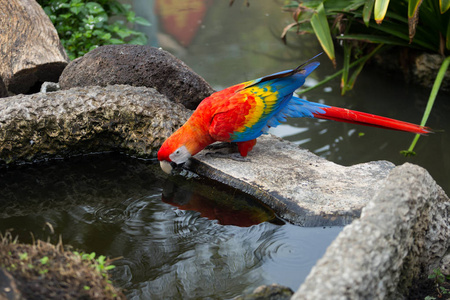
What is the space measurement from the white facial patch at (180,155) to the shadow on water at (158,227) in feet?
0.51

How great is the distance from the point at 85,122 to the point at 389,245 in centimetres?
194

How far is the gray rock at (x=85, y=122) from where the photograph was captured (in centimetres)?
272

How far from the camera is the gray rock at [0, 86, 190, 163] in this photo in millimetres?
2719

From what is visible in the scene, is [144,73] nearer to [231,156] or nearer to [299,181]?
[231,156]

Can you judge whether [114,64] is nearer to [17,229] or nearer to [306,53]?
[17,229]

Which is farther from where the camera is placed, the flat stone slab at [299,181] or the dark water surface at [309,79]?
the dark water surface at [309,79]

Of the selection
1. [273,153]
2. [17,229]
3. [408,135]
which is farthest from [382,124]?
[17,229]

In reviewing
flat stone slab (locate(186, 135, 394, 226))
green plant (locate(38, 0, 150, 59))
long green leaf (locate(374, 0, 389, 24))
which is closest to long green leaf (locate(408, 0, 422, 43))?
long green leaf (locate(374, 0, 389, 24))

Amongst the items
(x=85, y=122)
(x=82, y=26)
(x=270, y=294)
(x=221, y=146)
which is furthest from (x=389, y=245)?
(x=82, y=26)

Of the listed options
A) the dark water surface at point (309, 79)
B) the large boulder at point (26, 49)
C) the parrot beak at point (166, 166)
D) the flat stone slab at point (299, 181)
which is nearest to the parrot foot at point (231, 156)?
A: the flat stone slab at point (299, 181)

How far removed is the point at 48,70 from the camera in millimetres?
3590

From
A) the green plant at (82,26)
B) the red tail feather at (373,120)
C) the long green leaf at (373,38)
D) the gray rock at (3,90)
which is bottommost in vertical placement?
the gray rock at (3,90)

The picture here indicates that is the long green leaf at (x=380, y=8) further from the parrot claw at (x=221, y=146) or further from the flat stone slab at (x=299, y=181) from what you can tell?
the parrot claw at (x=221, y=146)

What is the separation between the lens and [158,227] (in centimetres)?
229
